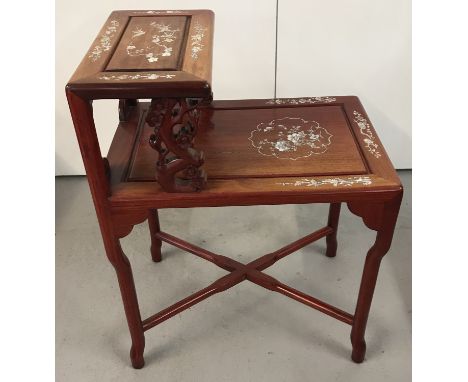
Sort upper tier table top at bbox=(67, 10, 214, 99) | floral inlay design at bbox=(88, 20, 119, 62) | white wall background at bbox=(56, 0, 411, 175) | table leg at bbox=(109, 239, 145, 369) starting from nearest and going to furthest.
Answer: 1. upper tier table top at bbox=(67, 10, 214, 99)
2. floral inlay design at bbox=(88, 20, 119, 62)
3. table leg at bbox=(109, 239, 145, 369)
4. white wall background at bbox=(56, 0, 411, 175)

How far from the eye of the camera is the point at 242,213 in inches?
84.0

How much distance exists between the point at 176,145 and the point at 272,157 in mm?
283

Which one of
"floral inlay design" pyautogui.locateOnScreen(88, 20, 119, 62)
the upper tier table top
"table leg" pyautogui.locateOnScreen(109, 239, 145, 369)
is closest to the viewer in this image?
the upper tier table top

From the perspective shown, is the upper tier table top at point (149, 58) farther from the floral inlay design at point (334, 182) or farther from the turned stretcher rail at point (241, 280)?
the turned stretcher rail at point (241, 280)

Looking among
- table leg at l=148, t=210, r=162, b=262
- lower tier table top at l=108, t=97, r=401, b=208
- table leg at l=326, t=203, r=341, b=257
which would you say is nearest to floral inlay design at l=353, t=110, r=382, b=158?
lower tier table top at l=108, t=97, r=401, b=208

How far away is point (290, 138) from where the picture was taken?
1332 mm

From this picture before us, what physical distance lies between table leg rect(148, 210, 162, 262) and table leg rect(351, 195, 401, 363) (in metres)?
0.76

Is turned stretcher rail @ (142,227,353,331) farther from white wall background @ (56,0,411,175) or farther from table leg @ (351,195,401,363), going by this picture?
white wall background @ (56,0,411,175)

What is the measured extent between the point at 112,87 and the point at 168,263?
1021 mm

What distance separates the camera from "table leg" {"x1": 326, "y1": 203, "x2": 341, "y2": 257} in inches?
69.2

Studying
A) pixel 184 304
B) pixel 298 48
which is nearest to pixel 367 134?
pixel 184 304

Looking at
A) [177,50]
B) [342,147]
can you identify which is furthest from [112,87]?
[342,147]

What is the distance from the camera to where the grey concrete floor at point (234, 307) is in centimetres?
149

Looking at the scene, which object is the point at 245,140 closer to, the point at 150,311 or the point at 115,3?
the point at 150,311
